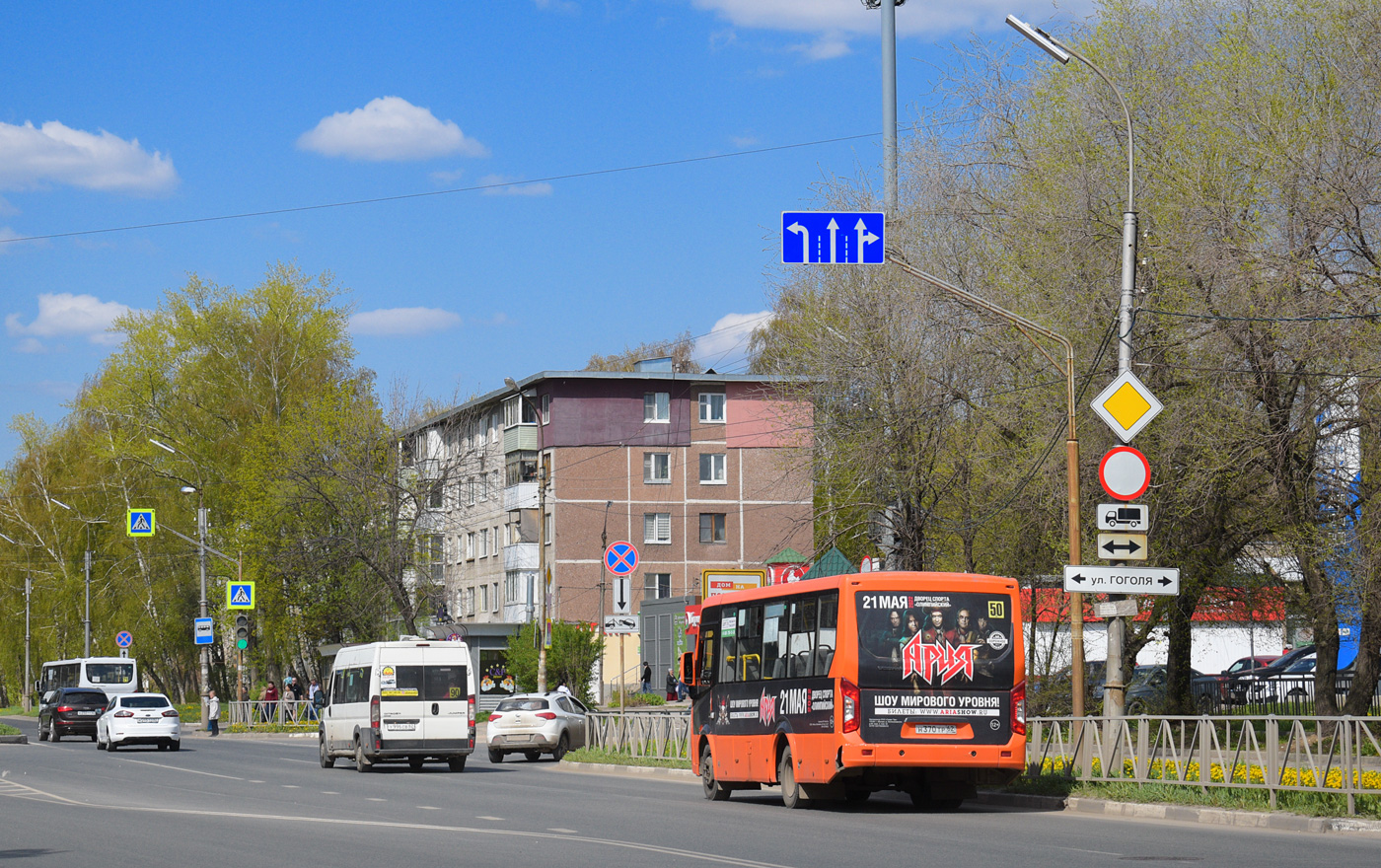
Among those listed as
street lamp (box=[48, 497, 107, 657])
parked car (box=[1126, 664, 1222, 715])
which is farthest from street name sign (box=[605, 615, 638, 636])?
street lamp (box=[48, 497, 107, 657])

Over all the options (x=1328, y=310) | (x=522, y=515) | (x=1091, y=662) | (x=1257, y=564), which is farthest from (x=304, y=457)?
(x=1328, y=310)

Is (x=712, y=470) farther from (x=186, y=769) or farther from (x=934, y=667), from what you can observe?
(x=934, y=667)

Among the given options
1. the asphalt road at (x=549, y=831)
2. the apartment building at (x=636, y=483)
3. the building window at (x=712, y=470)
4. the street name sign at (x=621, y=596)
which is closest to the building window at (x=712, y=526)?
the apartment building at (x=636, y=483)

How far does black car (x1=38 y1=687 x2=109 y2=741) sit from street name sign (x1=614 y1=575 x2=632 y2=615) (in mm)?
25842

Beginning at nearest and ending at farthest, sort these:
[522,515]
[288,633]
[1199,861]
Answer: [1199,861] → [288,633] → [522,515]

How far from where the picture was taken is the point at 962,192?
3344 cm

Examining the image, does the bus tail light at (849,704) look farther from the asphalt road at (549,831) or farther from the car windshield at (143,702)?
the car windshield at (143,702)

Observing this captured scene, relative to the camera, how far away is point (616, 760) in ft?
99.5

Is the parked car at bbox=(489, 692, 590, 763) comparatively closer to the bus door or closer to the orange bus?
the orange bus

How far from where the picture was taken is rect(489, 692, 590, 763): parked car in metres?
34.8

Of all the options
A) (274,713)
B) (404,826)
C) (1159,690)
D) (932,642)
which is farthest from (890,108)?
(404,826)

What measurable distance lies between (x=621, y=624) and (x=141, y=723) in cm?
1670

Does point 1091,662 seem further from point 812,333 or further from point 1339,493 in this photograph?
point 1339,493

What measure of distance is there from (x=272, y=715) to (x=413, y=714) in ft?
90.6
